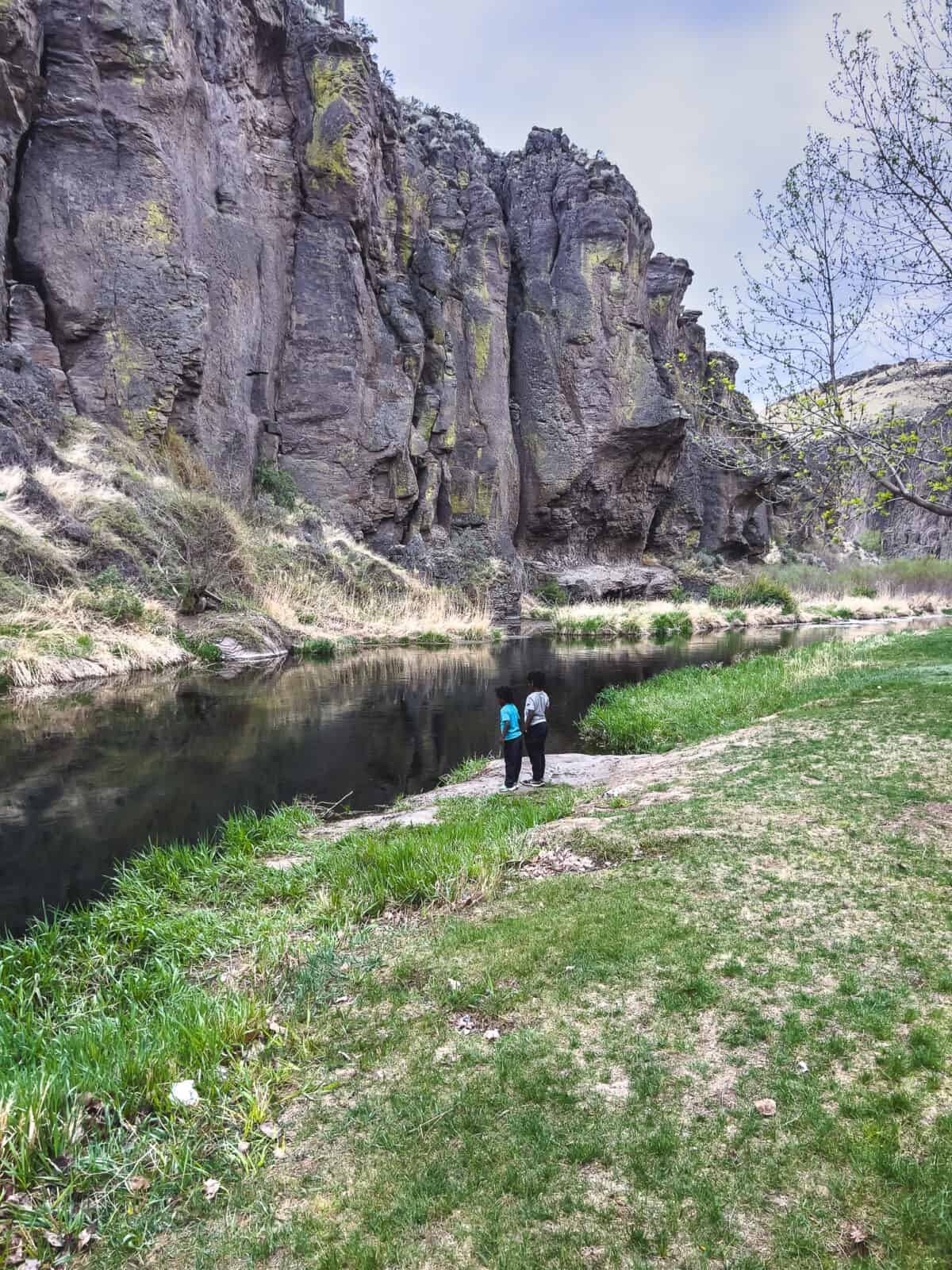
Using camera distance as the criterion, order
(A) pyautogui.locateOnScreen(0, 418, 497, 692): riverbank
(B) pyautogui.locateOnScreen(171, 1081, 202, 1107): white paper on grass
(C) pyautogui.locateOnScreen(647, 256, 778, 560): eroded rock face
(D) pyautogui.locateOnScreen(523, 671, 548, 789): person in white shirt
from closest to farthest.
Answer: (B) pyautogui.locateOnScreen(171, 1081, 202, 1107): white paper on grass → (D) pyautogui.locateOnScreen(523, 671, 548, 789): person in white shirt → (A) pyautogui.locateOnScreen(0, 418, 497, 692): riverbank → (C) pyautogui.locateOnScreen(647, 256, 778, 560): eroded rock face

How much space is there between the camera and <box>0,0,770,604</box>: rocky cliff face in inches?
1112

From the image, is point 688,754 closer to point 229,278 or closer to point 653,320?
point 229,278

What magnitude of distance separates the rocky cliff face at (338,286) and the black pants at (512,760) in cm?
2454

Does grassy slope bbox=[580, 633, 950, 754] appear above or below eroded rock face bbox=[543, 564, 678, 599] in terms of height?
below

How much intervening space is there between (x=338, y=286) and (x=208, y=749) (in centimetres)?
3209

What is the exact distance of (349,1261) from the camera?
274cm

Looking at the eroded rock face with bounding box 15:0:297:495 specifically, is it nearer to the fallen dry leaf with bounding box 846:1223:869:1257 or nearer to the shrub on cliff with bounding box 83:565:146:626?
the shrub on cliff with bounding box 83:565:146:626

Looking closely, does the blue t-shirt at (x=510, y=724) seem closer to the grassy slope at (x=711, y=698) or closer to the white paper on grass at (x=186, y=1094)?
the grassy slope at (x=711, y=698)

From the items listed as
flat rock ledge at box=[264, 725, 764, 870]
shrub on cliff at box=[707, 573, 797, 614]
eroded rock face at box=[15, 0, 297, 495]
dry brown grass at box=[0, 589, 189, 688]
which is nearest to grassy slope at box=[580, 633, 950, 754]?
flat rock ledge at box=[264, 725, 764, 870]

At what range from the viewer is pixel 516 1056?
382 cm

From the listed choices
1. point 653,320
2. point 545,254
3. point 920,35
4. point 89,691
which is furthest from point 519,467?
point 920,35

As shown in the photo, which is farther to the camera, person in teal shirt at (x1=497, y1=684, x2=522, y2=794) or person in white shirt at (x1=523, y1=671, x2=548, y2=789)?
person in white shirt at (x1=523, y1=671, x2=548, y2=789)

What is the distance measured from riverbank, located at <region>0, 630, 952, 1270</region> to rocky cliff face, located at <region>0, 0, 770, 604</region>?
27.3 m

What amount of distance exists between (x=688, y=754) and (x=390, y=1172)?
860 cm
